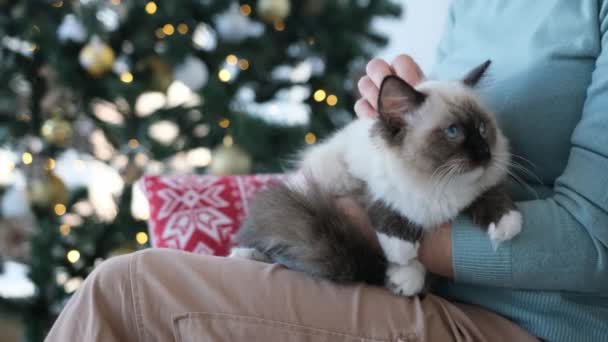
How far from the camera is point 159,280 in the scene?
0.85 m

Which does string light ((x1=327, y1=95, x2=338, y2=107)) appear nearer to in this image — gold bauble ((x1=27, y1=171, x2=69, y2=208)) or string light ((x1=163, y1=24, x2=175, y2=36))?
string light ((x1=163, y1=24, x2=175, y2=36))

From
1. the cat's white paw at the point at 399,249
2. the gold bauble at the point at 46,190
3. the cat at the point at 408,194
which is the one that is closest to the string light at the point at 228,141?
the gold bauble at the point at 46,190

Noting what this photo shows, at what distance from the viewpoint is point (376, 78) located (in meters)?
1.13

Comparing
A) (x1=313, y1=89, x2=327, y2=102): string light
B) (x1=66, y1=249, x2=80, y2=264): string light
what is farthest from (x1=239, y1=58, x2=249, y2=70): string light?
(x1=66, y1=249, x2=80, y2=264): string light

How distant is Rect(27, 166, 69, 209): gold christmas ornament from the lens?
71.8 inches

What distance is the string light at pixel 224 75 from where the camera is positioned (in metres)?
1.89

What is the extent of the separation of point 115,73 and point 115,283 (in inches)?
46.2

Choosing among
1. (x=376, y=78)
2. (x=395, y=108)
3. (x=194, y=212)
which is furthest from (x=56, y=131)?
(x=395, y=108)

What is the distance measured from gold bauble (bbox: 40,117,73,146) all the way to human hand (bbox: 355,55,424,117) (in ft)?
3.78

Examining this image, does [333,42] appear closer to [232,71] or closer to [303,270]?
[232,71]

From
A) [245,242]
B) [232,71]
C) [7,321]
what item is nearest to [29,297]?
[7,321]

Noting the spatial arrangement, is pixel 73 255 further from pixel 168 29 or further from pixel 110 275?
pixel 110 275

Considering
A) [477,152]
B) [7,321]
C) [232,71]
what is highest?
[232,71]

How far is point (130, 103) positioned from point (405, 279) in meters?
1.27
